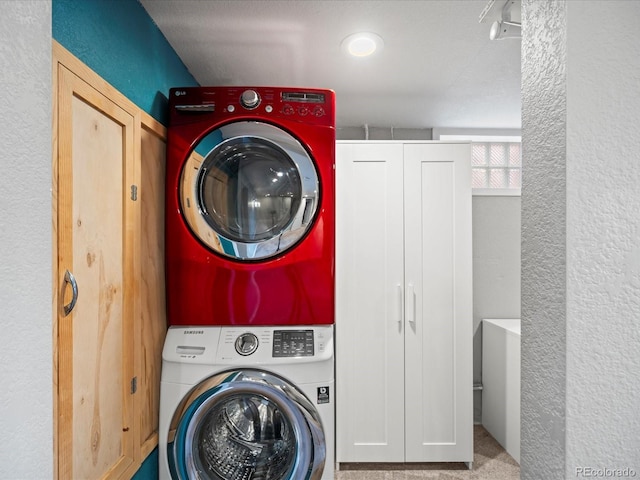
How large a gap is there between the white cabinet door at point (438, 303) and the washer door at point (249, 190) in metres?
0.97

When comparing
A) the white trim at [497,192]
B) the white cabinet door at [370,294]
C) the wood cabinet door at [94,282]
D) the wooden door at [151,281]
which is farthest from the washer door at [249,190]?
the white trim at [497,192]

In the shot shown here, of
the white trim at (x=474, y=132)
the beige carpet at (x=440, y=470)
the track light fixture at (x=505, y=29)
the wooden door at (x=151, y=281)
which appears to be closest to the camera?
the track light fixture at (x=505, y=29)

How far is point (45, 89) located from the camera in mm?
783

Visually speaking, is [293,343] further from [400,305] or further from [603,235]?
[603,235]

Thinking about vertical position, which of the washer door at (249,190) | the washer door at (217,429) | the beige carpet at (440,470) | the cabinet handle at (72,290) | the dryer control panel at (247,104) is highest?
the dryer control panel at (247,104)

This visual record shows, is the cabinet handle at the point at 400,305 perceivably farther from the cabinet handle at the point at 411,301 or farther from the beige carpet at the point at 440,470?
the beige carpet at the point at 440,470

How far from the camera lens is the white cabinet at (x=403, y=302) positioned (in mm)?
2523

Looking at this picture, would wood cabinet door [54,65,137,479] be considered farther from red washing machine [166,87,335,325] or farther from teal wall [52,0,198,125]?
red washing machine [166,87,335,325]

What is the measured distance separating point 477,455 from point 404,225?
1.63 metres

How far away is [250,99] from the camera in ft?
5.93

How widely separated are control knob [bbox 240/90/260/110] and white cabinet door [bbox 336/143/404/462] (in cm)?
83

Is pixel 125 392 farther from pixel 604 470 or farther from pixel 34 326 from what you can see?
pixel 604 470

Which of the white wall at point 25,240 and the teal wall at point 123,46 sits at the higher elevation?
the teal wall at point 123,46

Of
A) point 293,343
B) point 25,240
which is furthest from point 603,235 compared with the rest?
point 293,343
